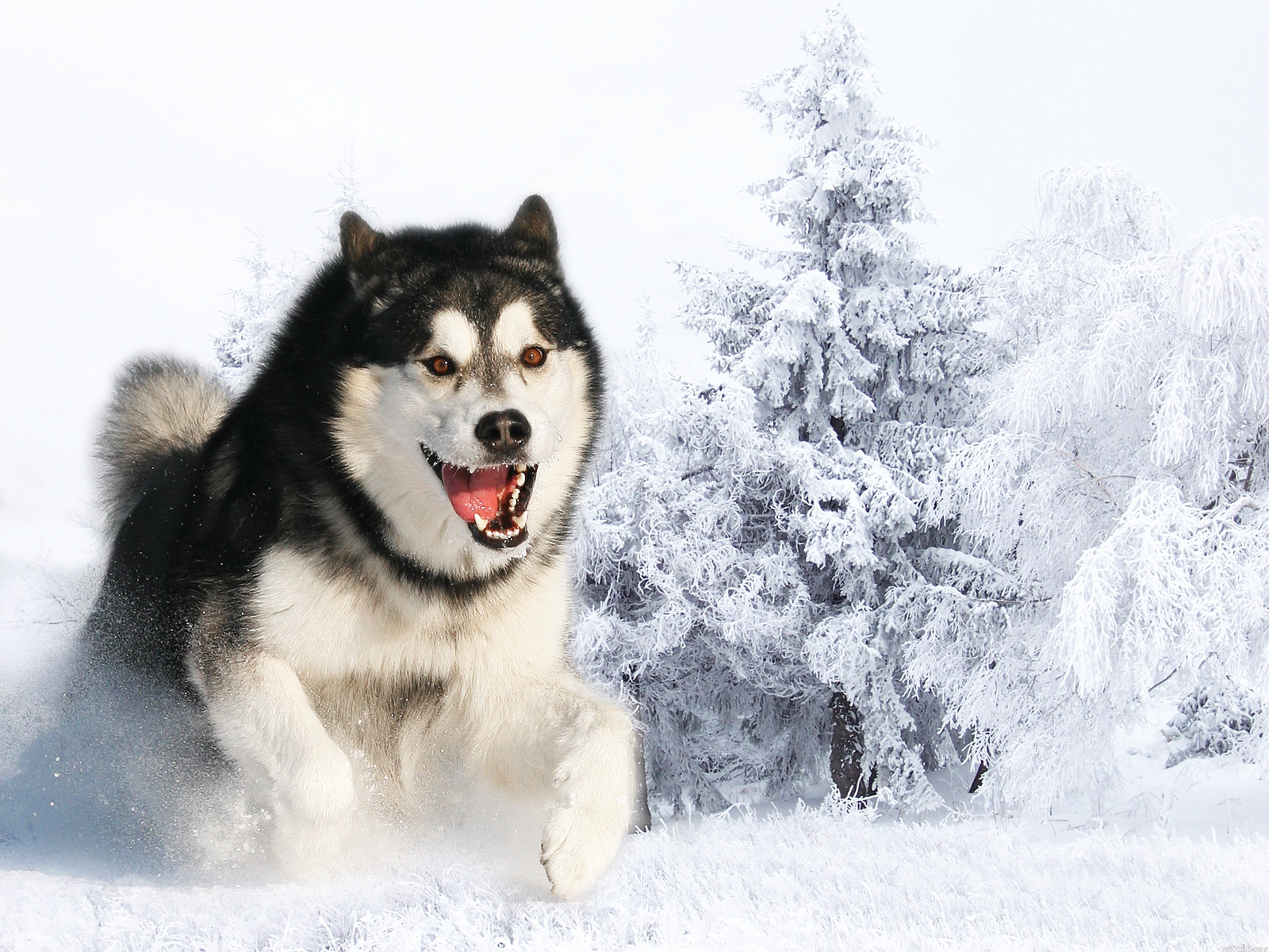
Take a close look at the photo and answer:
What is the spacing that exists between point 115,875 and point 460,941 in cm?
167

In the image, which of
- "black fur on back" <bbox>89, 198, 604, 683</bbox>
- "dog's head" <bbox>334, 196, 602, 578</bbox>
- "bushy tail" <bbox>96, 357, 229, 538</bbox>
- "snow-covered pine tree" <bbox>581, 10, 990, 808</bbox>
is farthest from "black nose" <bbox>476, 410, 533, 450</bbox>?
"snow-covered pine tree" <bbox>581, 10, 990, 808</bbox>

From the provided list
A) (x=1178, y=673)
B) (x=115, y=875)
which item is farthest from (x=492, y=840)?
(x=1178, y=673)

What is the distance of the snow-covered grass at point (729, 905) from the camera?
113 inches

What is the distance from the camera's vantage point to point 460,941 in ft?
9.53

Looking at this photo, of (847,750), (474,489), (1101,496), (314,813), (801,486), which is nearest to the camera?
(314,813)

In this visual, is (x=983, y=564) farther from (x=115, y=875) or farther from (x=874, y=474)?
(x=115, y=875)

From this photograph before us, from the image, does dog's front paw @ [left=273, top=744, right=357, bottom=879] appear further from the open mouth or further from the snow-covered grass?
the open mouth

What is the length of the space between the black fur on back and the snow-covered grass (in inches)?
34.6

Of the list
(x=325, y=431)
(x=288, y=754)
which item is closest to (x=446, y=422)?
(x=325, y=431)

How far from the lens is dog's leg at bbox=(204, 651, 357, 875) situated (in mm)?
2984

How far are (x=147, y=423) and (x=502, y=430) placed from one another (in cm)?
262

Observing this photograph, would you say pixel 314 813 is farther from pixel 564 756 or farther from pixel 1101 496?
pixel 1101 496

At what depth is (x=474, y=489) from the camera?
3.10 m

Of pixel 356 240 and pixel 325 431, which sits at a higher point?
pixel 356 240
